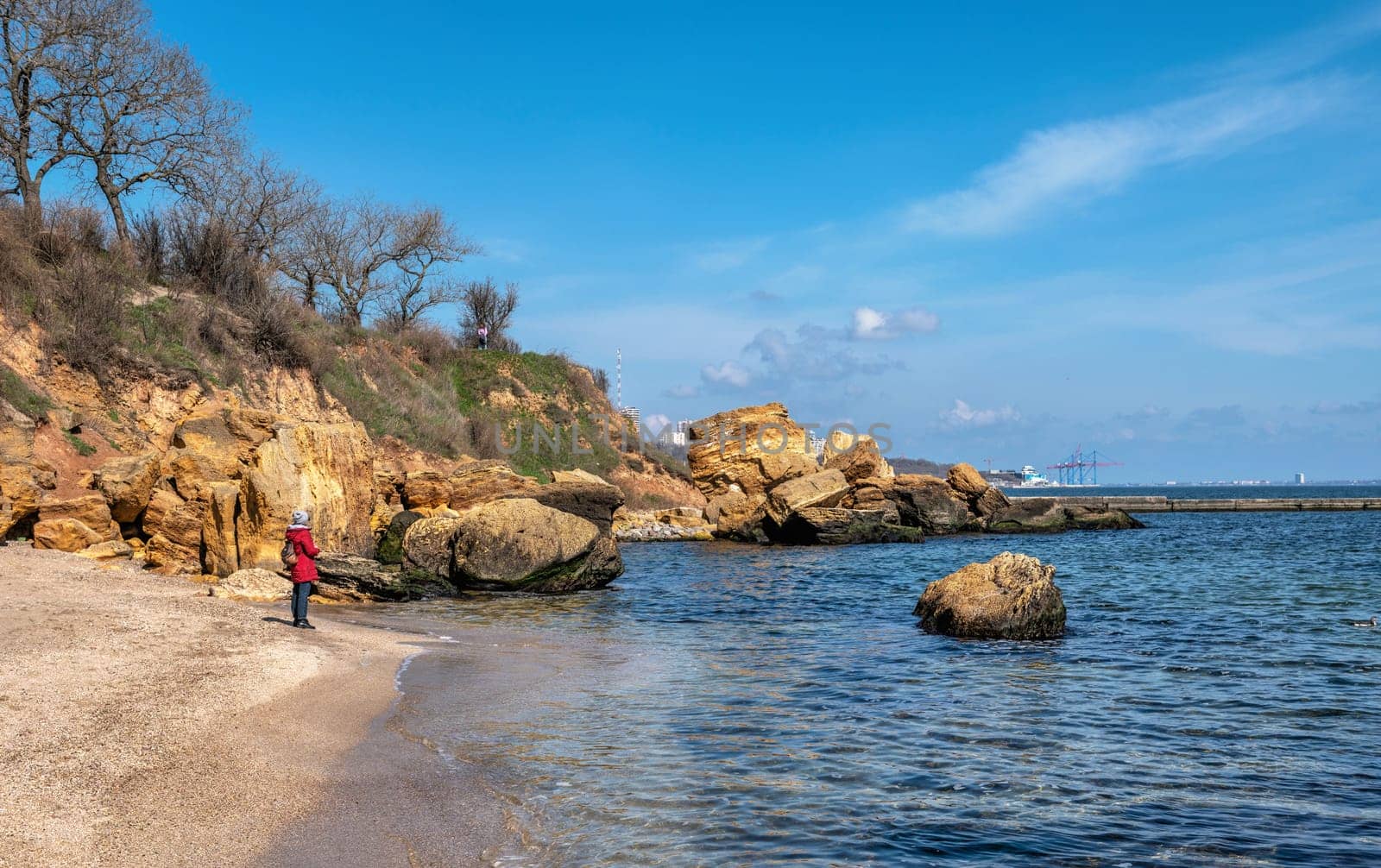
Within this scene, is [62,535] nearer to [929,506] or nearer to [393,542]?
[393,542]

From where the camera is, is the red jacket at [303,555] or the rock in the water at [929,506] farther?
the rock in the water at [929,506]

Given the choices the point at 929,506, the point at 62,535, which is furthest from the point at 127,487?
the point at 929,506

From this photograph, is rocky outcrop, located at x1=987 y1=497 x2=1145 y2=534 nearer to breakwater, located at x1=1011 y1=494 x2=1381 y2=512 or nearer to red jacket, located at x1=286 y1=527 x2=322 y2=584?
breakwater, located at x1=1011 y1=494 x2=1381 y2=512

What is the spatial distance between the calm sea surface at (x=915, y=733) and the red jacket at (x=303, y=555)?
2.14 m

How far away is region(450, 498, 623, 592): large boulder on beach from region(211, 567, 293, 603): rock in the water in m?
3.67

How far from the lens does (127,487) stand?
762 inches

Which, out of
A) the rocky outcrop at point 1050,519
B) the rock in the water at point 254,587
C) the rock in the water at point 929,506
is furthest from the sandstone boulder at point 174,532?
the rocky outcrop at point 1050,519

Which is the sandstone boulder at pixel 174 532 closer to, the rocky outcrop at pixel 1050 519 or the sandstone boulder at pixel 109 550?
the sandstone boulder at pixel 109 550

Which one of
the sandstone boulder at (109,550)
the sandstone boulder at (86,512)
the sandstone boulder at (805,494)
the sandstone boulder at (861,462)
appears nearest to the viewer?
the sandstone boulder at (109,550)

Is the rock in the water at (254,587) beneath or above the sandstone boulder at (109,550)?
beneath

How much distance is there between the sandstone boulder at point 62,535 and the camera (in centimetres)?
1727

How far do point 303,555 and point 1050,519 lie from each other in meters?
39.1

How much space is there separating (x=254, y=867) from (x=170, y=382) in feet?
87.1

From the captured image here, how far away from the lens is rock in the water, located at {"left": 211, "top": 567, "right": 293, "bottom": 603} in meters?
15.6
